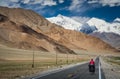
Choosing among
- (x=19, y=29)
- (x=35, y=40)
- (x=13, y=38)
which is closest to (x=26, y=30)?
(x=19, y=29)

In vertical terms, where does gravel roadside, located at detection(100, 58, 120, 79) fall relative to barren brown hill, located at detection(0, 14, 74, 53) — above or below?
below

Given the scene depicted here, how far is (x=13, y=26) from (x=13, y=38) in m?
26.5

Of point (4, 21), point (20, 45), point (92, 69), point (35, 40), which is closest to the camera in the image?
point (92, 69)

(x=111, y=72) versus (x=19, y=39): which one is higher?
(x=19, y=39)

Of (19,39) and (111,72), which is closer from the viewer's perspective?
(111,72)

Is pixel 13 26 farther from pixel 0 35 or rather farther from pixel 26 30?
pixel 0 35

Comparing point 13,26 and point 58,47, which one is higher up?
point 13,26

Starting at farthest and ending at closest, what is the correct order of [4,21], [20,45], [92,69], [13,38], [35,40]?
[4,21] → [35,40] → [13,38] → [20,45] → [92,69]

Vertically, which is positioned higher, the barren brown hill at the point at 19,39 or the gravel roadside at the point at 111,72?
the barren brown hill at the point at 19,39

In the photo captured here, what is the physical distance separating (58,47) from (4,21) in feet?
134

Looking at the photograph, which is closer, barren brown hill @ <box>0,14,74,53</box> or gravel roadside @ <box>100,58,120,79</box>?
gravel roadside @ <box>100,58,120,79</box>

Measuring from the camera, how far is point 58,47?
7392 inches

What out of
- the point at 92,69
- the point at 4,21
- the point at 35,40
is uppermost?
the point at 4,21

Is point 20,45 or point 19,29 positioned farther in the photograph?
point 19,29
